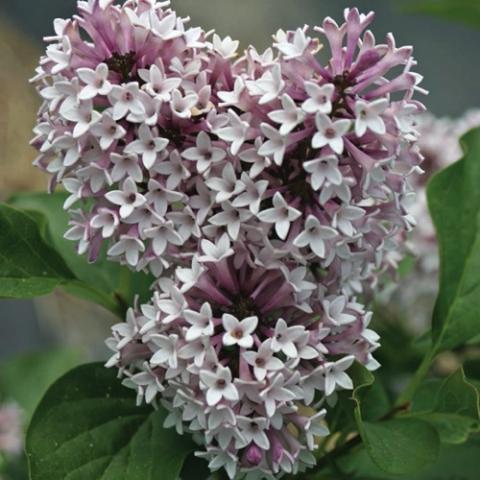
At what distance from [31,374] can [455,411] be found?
1.09 m

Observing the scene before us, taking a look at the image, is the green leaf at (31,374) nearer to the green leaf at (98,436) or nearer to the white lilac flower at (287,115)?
the green leaf at (98,436)

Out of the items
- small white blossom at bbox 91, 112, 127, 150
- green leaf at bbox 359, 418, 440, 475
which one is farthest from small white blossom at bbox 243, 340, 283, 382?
small white blossom at bbox 91, 112, 127, 150

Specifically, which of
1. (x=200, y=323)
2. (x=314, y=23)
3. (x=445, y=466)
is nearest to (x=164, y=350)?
(x=200, y=323)

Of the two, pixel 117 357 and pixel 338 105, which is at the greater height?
pixel 338 105

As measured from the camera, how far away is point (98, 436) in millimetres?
1024

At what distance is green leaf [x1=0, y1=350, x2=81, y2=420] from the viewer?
1.88m

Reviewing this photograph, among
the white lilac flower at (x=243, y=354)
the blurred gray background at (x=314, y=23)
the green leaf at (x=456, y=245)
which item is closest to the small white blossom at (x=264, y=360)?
the white lilac flower at (x=243, y=354)

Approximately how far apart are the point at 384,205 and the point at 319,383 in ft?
0.59

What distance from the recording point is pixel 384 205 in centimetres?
94

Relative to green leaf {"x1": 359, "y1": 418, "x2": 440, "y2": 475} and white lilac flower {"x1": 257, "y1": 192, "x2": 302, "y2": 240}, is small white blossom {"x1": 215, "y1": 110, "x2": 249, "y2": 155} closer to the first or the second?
white lilac flower {"x1": 257, "y1": 192, "x2": 302, "y2": 240}

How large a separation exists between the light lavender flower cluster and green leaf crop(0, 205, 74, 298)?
14 centimetres

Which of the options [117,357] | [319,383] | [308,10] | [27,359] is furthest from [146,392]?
[308,10]

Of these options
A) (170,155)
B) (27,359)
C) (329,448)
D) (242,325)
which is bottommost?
(27,359)

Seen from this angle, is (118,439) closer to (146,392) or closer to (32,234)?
(146,392)
